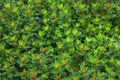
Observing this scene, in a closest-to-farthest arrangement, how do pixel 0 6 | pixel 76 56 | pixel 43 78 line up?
pixel 43 78
pixel 76 56
pixel 0 6

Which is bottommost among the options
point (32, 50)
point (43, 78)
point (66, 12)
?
point (43, 78)

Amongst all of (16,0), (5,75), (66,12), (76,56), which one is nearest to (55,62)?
(76,56)

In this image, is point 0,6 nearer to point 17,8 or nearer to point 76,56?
point 17,8

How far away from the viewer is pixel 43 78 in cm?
281

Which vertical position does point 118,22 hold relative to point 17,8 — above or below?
below

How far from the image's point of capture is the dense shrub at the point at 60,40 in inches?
112

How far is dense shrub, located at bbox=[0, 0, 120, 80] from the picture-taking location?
9.32 ft

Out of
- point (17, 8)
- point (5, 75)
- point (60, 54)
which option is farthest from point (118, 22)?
point (5, 75)

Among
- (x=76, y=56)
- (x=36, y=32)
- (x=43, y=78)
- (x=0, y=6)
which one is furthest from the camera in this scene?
(x=0, y=6)

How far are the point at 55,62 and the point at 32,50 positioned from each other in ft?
1.09

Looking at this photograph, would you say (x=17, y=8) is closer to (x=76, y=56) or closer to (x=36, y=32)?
(x=36, y=32)

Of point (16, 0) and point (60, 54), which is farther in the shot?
point (16, 0)

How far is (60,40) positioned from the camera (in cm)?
316

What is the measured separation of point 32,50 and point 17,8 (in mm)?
628
